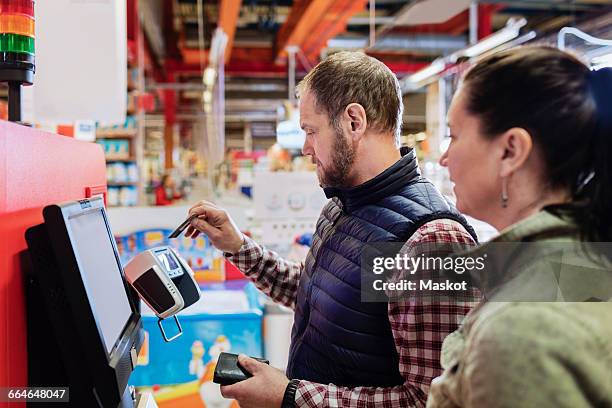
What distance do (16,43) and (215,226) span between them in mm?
914

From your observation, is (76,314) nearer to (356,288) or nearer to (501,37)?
(356,288)

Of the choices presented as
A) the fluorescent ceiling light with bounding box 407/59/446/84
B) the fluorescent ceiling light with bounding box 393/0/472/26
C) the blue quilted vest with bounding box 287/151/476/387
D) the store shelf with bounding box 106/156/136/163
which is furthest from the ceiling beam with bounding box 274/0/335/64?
the blue quilted vest with bounding box 287/151/476/387

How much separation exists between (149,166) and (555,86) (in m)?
17.3

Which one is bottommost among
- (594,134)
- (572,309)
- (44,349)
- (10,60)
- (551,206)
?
(44,349)

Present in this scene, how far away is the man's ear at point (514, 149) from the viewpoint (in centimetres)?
86

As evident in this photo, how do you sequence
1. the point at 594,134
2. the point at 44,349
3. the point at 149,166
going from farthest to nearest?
1. the point at 149,166
2. the point at 44,349
3. the point at 594,134

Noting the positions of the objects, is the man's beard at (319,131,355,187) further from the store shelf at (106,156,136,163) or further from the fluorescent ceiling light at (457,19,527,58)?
the store shelf at (106,156,136,163)

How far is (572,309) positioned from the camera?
30.3 inches

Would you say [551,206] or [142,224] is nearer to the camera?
[551,206]

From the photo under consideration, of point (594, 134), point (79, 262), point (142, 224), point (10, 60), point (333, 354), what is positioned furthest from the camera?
point (142, 224)

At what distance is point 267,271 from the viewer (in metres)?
2.13

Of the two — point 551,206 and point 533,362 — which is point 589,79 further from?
point 533,362

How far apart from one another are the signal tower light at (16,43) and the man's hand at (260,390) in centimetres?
85

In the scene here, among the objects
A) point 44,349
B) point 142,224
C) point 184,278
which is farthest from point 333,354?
point 142,224
